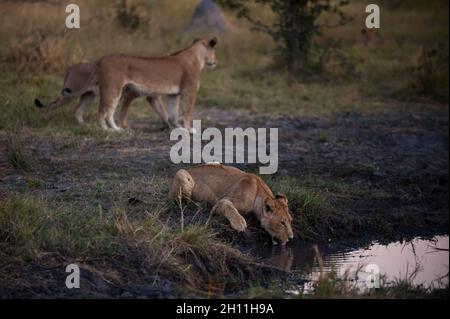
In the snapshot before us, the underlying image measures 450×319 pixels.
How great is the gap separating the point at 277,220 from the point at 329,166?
2.68 meters

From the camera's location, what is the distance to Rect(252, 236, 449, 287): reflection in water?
21.6 feet

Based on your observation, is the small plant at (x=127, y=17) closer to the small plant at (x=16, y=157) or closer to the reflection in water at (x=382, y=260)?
the small plant at (x=16, y=157)

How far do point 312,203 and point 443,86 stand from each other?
24.7 ft

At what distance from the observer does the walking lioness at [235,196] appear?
7137mm

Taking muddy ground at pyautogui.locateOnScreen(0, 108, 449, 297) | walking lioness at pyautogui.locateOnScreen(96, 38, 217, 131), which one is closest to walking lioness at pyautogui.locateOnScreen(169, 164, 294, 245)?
muddy ground at pyautogui.locateOnScreen(0, 108, 449, 297)

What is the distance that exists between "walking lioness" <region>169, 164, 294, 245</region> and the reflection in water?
201 millimetres

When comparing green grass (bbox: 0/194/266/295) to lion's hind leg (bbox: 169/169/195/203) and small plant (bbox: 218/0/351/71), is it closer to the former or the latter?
lion's hind leg (bbox: 169/169/195/203)

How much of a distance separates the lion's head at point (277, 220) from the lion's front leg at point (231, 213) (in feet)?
0.65

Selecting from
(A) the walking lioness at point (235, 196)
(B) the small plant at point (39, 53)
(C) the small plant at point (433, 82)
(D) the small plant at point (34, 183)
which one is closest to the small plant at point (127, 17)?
(B) the small plant at point (39, 53)

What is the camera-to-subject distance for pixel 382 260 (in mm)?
7109

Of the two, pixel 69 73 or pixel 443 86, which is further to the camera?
pixel 443 86

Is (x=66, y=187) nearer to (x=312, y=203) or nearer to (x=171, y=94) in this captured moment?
(x=312, y=203)

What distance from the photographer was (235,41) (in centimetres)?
1834
